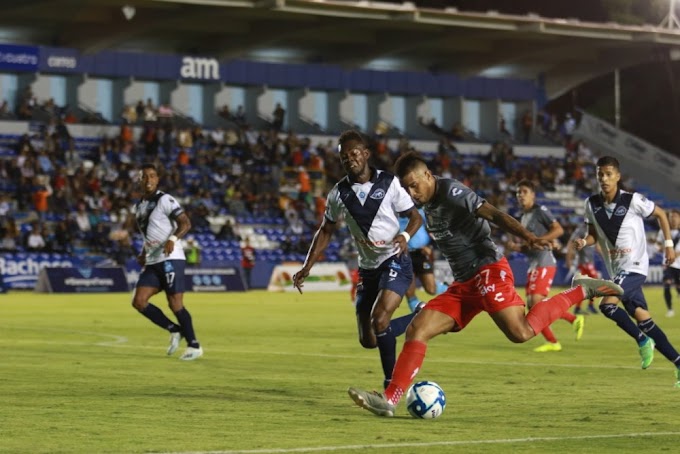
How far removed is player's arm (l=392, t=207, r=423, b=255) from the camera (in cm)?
1253

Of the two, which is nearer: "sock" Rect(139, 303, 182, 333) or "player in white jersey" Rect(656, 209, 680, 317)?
"sock" Rect(139, 303, 182, 333)

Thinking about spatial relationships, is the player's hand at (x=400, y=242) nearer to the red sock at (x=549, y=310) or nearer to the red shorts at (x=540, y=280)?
the red sock at (x=549, y=310)

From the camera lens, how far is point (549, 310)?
11664 millimetres

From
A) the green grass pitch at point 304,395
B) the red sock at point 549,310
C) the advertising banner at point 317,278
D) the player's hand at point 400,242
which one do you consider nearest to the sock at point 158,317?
the green grass pitch at point 304,395

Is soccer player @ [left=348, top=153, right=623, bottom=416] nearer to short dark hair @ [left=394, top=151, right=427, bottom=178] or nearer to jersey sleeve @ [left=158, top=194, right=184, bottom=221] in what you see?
short dark hair @ [left=394, top=151, right=427, bottom=178]

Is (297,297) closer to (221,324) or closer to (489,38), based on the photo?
(221,324)


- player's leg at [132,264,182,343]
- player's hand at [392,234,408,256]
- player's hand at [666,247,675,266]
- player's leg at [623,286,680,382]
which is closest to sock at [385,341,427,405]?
player's hand at [392,234,408,256]

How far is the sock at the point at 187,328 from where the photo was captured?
18.2 metres

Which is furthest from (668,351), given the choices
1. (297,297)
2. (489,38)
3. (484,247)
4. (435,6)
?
(435,6)

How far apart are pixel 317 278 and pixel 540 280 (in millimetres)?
26704

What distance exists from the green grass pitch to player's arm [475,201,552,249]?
1.37 metres

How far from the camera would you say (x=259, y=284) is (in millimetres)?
47312

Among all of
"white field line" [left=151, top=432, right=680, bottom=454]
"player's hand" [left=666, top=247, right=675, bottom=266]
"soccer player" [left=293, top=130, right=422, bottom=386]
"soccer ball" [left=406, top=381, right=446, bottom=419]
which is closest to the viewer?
"white field line" [left=151, top=432, right=680, bottom=454]

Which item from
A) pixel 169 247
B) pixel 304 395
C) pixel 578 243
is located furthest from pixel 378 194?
pixel 169 247
